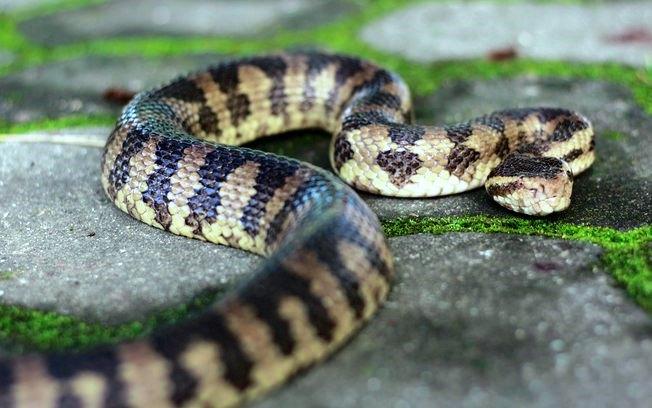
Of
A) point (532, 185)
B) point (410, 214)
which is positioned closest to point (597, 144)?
point (532, 185)

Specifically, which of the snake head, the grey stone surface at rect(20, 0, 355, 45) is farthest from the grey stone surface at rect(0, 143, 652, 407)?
the grey stone surface at rect(20, 0, 355, 45)

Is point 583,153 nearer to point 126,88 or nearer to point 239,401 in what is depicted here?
point 239,401

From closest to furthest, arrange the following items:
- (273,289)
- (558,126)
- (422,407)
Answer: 1. (422,407)
2. (273,289)
3. (558,126)

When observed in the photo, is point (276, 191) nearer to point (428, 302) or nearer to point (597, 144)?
point (428, 302)

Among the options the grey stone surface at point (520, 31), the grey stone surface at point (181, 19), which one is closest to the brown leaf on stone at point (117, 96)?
the grey stone surface at point (181, 19)

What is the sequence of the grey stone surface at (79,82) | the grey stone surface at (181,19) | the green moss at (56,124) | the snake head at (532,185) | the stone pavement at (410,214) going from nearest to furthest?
1. the stone pavement at (410,214)
2. the snake head at (532,185)
3. the green moss at (56,124)
4. the grey stone surface at (79,82)
5. the grey stone surface at (181,19)

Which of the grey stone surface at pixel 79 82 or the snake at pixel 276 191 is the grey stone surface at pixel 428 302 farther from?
the grey stone surface at pixel 79 82

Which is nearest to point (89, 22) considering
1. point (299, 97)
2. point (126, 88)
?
point (126, 88)
